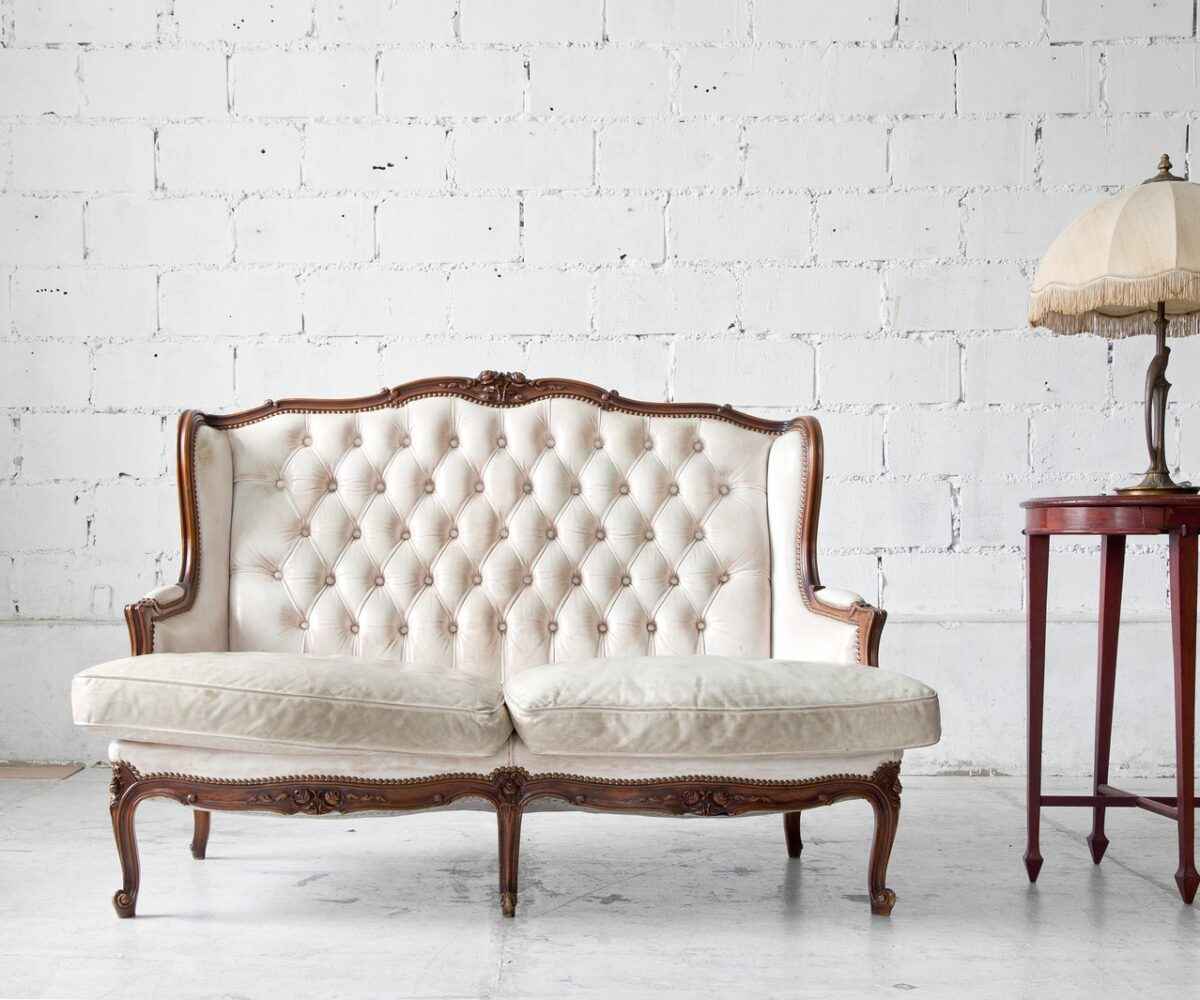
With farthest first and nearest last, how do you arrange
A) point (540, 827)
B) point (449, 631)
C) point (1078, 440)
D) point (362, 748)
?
1. point (1078, 440)
2. point (540, 827)
3. point (449, 631)
4. point (362, 748)

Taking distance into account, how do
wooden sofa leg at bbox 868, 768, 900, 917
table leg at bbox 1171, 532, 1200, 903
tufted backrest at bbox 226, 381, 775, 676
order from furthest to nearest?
tufted backrest at bbox 226, 381, 775, 676
table leg at bbox 1171, 532, 1200, 903
wooden sofa leg at bbox 868, 768, 900, 917

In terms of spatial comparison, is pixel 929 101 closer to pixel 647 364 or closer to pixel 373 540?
pixel 647 364

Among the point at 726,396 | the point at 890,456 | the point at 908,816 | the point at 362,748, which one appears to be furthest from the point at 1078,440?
the point at 362,748

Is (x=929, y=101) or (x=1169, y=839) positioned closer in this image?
(x=1169, y=839)

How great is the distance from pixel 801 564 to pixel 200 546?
1228mm

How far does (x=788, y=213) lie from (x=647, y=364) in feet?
1.90

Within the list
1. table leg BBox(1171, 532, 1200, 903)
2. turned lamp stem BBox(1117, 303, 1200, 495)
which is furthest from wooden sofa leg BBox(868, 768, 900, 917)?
turned lamp stem BBox(1117, 303, 1200, 495)

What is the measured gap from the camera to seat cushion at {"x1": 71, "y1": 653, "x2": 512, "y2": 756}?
199 centimetres

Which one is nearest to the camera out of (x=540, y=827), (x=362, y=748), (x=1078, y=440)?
(x=362, y=748)

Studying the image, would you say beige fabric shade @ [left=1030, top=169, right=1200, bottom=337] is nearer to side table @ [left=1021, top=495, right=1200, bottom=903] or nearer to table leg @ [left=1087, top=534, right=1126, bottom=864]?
side table @ [left=1021, top=495, right=1200, bottom=903]

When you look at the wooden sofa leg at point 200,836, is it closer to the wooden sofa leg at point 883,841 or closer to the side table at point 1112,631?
the wooden sofa leg at point 883,841

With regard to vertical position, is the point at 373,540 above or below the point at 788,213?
below

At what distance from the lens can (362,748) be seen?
2012mm

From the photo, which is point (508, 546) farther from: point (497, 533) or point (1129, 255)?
point (1129, 255)
